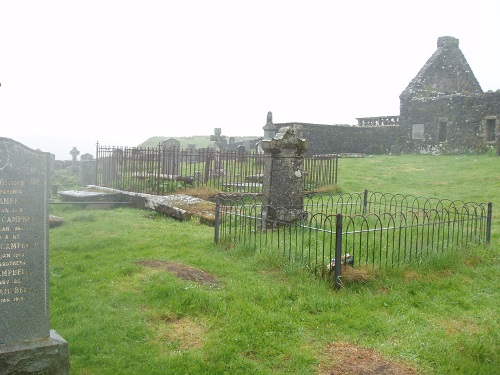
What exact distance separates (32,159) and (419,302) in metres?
5.16

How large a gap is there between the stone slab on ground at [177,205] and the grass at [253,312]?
295 centimetres

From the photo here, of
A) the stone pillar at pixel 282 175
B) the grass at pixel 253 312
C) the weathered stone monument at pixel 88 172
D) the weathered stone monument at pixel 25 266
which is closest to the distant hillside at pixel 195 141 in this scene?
the weathered stone monument at pixel 88 172

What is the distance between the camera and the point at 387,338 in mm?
5223

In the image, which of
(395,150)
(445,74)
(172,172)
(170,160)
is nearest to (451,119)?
(395,150)

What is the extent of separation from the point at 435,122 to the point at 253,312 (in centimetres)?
2467

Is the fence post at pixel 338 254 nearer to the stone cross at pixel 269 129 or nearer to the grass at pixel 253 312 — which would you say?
the grass at pixel 253 312

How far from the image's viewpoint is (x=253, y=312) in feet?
18.6

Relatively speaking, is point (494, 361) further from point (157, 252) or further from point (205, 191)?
point (205, 191)

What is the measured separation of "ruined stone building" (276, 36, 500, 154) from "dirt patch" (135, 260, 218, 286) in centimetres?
2003

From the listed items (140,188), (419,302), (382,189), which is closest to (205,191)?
(140,188)

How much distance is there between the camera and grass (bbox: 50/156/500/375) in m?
4.71

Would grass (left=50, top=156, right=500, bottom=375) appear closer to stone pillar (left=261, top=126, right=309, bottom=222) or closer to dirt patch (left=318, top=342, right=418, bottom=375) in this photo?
dirt patch (left=318, top=342, right=418, bottom=375)

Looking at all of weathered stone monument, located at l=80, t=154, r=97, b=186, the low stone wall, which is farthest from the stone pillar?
the low stone wall

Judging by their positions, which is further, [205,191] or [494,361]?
[205,191]
